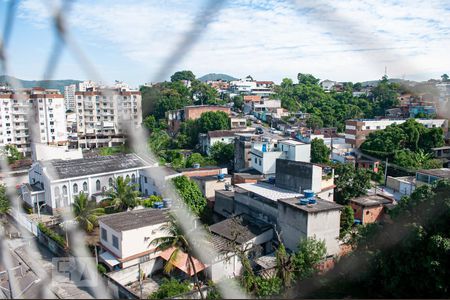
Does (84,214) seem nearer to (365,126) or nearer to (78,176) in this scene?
(78,176)

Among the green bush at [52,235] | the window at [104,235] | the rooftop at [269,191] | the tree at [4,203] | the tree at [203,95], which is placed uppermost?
the tree at [203,95]

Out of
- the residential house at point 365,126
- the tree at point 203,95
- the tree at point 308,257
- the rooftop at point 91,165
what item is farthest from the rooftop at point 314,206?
the tree at point 203,95

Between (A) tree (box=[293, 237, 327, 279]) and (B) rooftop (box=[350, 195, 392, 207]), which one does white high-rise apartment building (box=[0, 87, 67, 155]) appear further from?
(A) tree (box=[293, 237, 327, 279])

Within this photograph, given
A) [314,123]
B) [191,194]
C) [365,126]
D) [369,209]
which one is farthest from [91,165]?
[314,123]

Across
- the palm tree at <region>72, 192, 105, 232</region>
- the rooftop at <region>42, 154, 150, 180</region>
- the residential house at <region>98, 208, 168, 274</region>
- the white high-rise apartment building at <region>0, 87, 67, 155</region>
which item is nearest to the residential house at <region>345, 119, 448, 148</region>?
the rooftop at <region>42, 154, 150, 180</region>

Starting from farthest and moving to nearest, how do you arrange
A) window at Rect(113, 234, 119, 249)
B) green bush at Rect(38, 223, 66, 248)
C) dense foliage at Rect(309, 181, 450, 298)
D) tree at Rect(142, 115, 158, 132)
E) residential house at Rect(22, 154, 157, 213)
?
residential house at Rect(22, 154, 157, 213) < green bush at Rect(38, 223, 66, 248) < window at Rect(113, 234, 119, 249) < dense foliage at Rect(309, 181, 450, 298) < tree at Rect(142, 115, 158, 132)

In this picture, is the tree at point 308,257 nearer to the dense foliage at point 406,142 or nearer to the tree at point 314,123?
the dense foliage at point 406,142

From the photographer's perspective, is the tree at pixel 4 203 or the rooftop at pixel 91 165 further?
the rooftop at pixel 91 165
